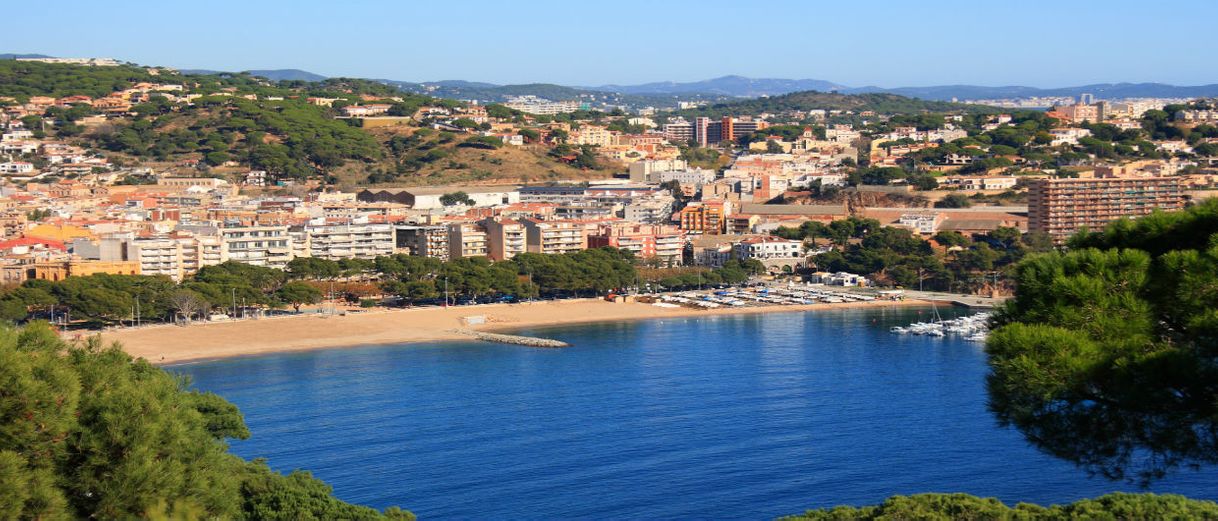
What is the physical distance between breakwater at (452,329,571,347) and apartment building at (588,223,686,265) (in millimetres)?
5780

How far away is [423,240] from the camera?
2264 centimetres

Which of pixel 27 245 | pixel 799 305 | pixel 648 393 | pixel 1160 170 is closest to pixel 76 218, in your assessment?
pixel 27 245

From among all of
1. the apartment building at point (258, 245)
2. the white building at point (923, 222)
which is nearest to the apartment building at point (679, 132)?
the white building at point (923, 222)

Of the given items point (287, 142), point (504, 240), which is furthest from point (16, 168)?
point (504, 240)

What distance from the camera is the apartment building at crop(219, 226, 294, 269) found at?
2045 centimetres

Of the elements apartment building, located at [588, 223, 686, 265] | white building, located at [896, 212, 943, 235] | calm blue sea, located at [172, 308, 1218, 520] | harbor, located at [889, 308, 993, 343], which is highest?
white building, located at [896, 212, 943, 235]

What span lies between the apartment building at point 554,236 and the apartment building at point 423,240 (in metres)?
1.27

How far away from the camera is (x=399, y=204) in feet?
89.8

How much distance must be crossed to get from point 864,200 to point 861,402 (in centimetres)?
1642

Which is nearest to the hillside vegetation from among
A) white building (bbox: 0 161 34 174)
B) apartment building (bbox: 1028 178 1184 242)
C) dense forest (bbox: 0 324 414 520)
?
white building (bbox: 0 161 34 174)

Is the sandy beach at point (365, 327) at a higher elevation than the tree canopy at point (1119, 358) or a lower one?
lower

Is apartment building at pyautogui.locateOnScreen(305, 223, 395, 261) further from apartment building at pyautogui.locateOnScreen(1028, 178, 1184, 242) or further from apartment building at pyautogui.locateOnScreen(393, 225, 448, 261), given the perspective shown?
apartment building at pyautogui.locateOnScreen(1028, 178, 1184, 242)

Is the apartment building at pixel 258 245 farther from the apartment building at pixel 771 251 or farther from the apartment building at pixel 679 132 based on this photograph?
the apartment building at pixel 679 132

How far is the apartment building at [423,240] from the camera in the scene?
74.2 feet
